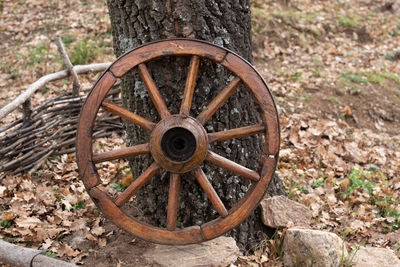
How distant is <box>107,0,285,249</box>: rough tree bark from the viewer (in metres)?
2.29

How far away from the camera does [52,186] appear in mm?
3328

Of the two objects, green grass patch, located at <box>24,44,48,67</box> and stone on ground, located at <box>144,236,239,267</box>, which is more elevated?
green grass patch, located at <box>24,44,48,67</box>

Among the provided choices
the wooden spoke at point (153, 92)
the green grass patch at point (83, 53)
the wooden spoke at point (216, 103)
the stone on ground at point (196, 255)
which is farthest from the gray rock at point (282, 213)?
the green grass patch at point (83, 53)

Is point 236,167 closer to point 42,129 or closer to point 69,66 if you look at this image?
point 42,129

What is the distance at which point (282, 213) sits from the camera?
2736 millimetres

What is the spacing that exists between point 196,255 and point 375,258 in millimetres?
1239

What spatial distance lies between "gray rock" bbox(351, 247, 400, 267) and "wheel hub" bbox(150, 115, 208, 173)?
4.49 ft

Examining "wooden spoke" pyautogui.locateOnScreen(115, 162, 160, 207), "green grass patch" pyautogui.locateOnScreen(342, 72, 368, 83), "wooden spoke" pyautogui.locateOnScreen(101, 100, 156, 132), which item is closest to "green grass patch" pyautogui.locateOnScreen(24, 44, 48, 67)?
"wooden spoke" pyautogui.locateOnScreen(101, 100, 156, 132)

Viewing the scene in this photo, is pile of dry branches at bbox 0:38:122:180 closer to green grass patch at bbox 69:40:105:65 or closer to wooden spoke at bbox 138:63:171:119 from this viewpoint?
green grass patch at bbox 69:40:105:65

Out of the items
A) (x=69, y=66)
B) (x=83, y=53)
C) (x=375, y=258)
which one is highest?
(x=83, y=53)

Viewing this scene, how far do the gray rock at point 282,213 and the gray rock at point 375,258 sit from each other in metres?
0.40

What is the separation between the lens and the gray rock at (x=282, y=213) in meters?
2.70

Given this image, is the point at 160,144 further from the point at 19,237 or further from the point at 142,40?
the point at 19,237

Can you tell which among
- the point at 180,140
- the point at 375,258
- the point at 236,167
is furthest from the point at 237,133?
the point at 375,258
